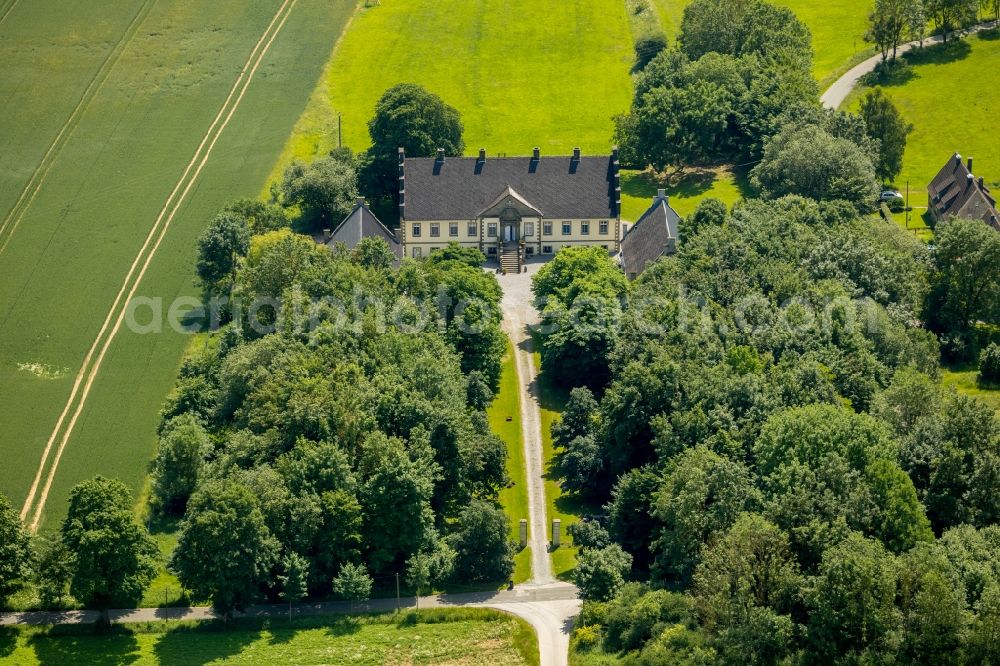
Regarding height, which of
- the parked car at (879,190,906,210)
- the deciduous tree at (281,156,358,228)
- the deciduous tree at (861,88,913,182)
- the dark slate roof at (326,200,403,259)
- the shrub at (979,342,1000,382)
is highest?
the deciduous tree at (861,88,913,182)

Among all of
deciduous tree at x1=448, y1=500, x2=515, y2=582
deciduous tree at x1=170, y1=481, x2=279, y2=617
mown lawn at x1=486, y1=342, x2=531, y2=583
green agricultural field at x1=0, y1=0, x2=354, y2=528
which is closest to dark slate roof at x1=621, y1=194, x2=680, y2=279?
mown lawn at x1=486, y1=342, x2=531, y2=583

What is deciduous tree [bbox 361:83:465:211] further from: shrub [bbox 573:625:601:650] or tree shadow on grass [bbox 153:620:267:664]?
shrub [bbox 573:625:601:650]

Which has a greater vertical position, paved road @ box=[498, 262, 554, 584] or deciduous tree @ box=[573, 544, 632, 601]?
paved road @ box=[498, 262, 554, 584]

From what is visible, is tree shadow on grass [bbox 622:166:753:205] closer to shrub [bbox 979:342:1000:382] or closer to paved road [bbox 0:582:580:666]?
shrub [bbox 979:342:1000:382]

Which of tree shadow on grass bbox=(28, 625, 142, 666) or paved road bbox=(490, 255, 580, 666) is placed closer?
tree shadow on grass bbox=(28, 625, 142, 666)

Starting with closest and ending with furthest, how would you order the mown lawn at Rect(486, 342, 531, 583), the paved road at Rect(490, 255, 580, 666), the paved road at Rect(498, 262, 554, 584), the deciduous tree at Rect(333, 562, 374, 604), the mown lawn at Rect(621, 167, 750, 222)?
the paved road at Rect(490, 255, 580, 666) → the deciduous tree at Rect(333, 562, 374, 604) → the mown lawn at Rect(486, 342, 531, 583) → the paved road at Rect(498, 262, 554, 584) → the mown lawn at Rect(621, 167, 750, 222)

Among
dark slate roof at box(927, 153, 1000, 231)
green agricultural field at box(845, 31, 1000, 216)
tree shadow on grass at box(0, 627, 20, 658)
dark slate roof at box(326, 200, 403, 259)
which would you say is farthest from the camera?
green agricultural field at box(845, 31, 1000, 216)

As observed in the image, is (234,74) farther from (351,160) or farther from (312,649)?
(312,649)

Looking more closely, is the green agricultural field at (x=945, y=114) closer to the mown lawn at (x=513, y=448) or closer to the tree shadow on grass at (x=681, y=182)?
the tree shadow on grass at (x=681, y=182)
